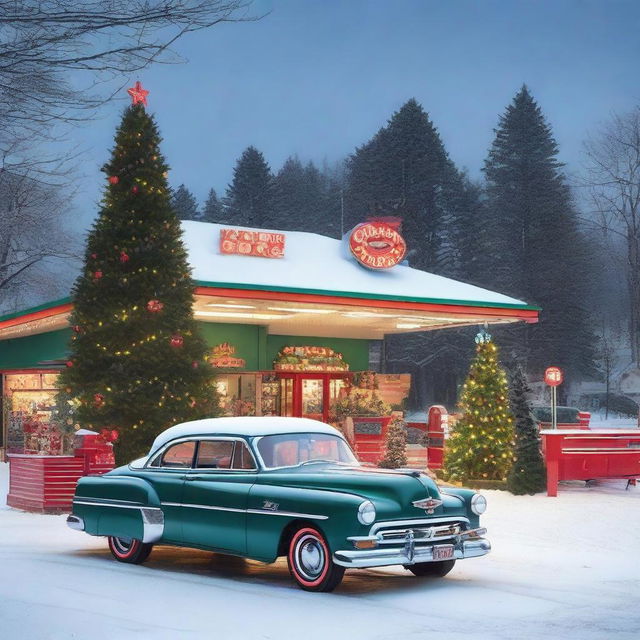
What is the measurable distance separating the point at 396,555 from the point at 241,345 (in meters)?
16.4

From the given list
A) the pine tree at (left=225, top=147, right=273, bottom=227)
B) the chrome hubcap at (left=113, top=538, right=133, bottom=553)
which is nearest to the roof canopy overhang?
the chrome hubcap at (left=113, top=538, right=133, bottom=553)

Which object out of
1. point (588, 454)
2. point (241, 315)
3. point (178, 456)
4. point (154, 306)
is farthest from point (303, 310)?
→ point (178, 456)

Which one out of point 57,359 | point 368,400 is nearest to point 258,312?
point 368,400

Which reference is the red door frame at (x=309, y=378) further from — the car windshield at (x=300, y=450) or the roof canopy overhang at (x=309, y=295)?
the car windshield at (x=300, y=450)

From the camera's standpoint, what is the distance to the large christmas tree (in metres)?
17.9

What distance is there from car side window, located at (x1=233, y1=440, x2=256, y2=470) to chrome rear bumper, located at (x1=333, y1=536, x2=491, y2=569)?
1639 millimetres

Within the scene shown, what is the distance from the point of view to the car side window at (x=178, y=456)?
37.4 ft

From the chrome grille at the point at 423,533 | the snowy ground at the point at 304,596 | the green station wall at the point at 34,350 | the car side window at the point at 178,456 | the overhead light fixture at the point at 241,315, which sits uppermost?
the overhead light fixture at the point at 241,315

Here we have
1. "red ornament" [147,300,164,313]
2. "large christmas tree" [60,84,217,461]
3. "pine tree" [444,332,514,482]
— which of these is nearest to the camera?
"large christmas tree" [60,84,217,461]

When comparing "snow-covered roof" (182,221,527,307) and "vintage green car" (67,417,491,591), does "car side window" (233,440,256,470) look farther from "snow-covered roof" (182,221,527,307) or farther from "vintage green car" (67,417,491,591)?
"snow-covered roof" (182,221,527,307)

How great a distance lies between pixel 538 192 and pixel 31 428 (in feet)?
137

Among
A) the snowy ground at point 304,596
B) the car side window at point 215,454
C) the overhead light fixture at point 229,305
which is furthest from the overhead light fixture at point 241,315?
the car side window at point 215,454

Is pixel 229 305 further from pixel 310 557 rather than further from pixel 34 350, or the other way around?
pixel 310 557

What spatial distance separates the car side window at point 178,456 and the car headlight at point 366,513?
249 centimetres
